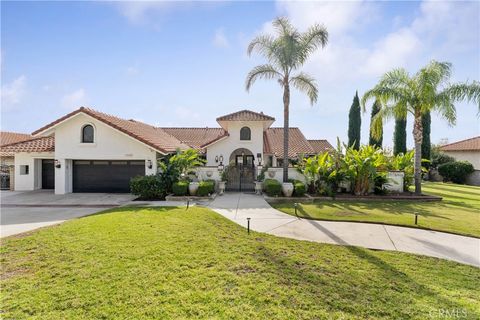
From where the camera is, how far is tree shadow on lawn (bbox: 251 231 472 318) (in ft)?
12.6

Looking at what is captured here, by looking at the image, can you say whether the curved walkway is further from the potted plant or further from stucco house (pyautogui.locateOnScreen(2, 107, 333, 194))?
stucco house (pyautogui.locateOnScreen(2, 107, 333, 194))

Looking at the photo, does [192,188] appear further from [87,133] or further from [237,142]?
[87,133]

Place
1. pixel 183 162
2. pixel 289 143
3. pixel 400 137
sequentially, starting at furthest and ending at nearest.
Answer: pixel 400 137
pixel 289 143
pixel 183 162

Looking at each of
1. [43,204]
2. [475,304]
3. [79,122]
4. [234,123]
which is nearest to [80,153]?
[79,122]

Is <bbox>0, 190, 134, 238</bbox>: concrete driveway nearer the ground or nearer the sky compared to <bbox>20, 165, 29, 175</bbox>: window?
nearer the ground

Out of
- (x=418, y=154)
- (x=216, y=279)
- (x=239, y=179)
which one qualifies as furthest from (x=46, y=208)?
(x=418, y=154)

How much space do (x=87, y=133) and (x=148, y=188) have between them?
668 centimetres

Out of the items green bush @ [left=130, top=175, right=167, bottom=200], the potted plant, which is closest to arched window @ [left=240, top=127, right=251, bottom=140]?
the potted plant

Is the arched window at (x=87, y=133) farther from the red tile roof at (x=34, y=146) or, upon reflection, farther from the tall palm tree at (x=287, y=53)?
the tall palm tree at (x=287, y=53)

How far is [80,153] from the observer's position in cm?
1645

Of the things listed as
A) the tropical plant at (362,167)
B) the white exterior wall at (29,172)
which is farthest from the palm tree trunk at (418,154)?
the white exterior wall at (29,172)

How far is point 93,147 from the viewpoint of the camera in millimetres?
16359

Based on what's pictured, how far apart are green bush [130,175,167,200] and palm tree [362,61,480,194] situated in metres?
14.6

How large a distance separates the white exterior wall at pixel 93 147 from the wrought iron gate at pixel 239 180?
549 cm
